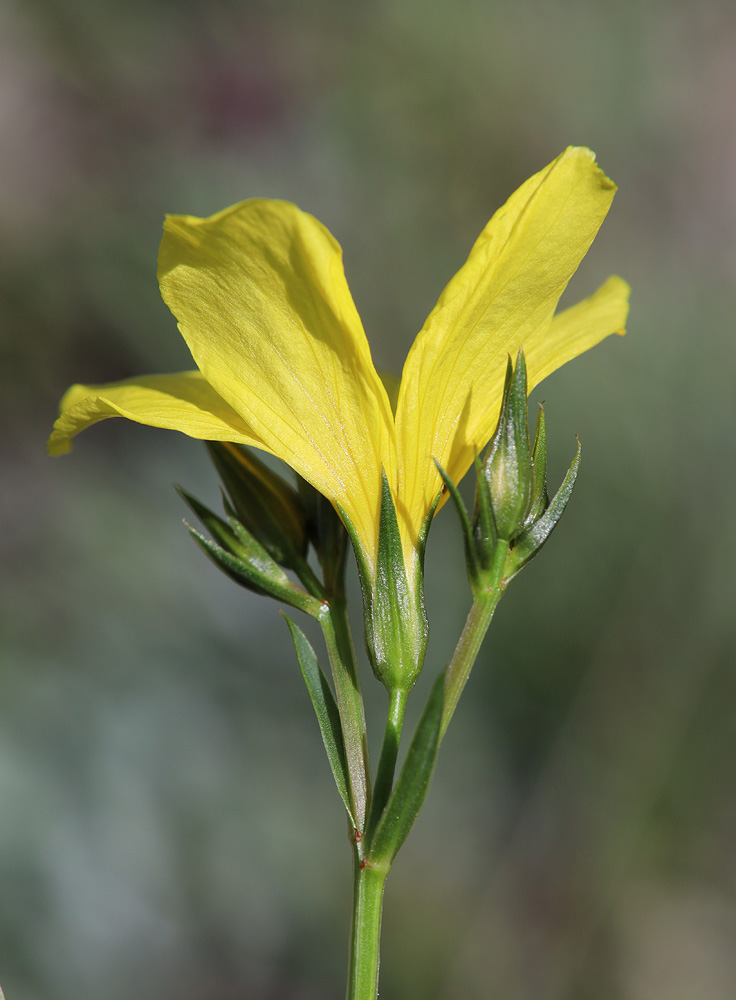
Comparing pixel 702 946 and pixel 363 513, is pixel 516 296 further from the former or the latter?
pixel 702 946

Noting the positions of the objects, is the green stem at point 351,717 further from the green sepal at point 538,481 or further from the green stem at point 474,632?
the green sepal at point 538,481

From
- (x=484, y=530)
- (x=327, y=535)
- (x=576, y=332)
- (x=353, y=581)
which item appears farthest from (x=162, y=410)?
(x=353, y=581)

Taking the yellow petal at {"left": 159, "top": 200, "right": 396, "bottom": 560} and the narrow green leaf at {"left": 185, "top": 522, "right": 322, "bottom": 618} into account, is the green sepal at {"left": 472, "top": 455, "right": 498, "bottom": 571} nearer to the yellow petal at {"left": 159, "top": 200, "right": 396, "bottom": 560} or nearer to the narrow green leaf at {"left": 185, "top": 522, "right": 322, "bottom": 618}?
the yellow petal at {"left": 159, "top": 200, "right": 396, "bottom": 560}

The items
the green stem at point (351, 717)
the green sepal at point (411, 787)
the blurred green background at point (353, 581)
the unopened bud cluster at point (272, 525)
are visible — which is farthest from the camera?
the blurred green background at point (353, 581)

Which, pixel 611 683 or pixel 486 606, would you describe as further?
pixel 611 683

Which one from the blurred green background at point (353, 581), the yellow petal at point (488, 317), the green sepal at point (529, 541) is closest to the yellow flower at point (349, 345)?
the yellow petal at point (488, 317)

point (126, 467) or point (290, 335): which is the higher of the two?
point (290, 335)

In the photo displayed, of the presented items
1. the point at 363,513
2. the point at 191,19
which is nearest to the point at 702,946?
the point at 363,513

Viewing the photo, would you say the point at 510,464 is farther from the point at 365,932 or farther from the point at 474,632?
the point at 365,932
